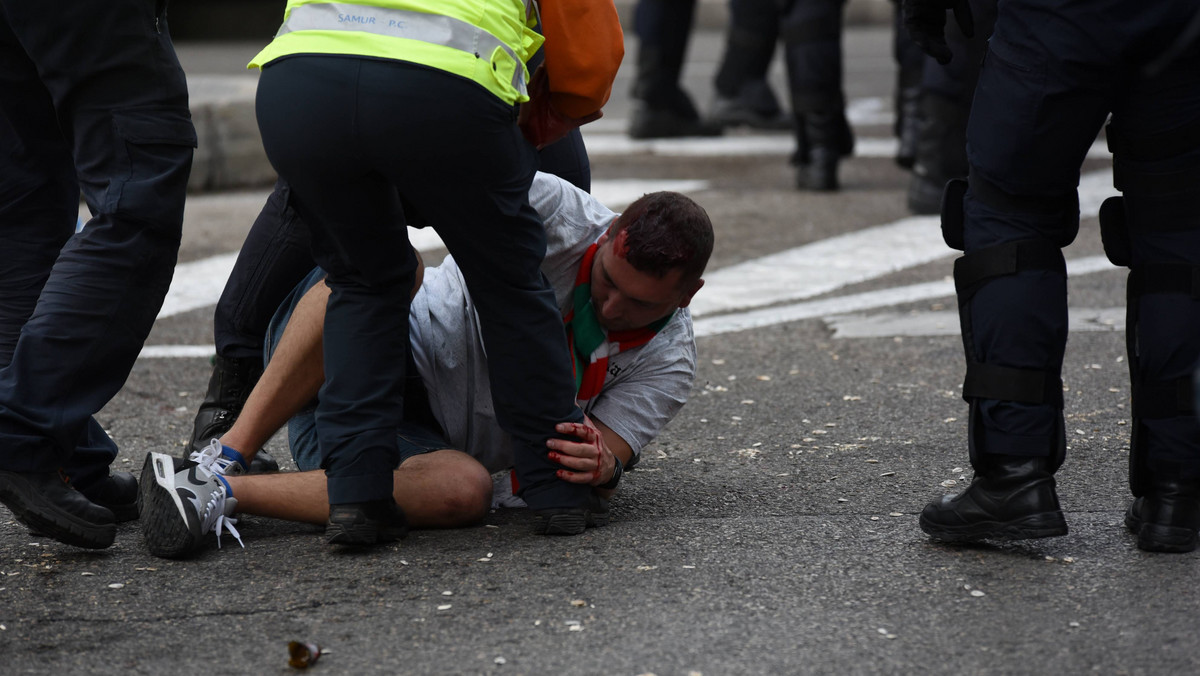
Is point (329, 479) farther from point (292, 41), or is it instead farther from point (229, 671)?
point (292, 41)

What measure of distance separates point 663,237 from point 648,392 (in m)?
0.41

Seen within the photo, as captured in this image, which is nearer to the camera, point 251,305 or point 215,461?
point 215,461

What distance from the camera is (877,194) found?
750 cm

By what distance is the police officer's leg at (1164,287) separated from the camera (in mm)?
2590

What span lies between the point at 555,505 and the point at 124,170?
40.9 inches

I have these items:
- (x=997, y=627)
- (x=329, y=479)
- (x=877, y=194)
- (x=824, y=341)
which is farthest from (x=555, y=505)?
(x=877, y=194)

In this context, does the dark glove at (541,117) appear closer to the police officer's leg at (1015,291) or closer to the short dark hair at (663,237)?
the short dark hair at (663,237)

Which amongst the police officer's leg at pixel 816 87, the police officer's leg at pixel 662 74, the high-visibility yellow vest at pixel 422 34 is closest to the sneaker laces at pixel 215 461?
the high-visibility yellow vest at pixel 422 34

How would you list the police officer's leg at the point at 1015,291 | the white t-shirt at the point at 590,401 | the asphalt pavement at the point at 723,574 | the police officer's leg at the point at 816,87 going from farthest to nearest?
the police officer's leg at the point at 816,87, the white t-shirt at the point at 590,401, the police officer's leg at the point at 1015,291, the asphalt pavement at the point at 723,574

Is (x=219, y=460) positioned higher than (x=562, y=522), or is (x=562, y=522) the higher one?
(x=219, y=460)

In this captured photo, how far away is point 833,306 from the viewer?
5230 mm

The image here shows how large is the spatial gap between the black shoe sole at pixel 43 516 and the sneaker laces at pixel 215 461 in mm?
229

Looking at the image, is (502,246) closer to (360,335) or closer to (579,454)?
(360,335)

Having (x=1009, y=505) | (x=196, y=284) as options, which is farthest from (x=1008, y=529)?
(x=196, y=284)
